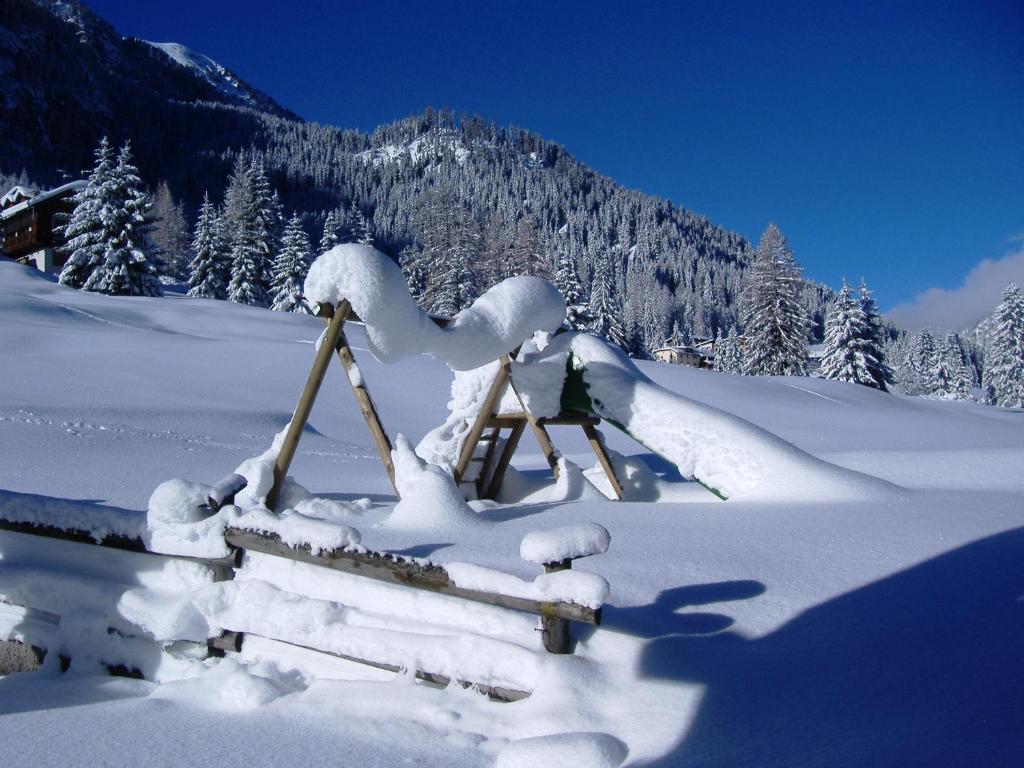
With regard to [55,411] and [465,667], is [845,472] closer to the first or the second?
[465,667]

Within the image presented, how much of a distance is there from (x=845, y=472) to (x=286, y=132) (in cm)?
19847

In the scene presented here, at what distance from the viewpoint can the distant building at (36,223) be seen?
160 ft

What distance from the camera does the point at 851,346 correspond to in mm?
37469

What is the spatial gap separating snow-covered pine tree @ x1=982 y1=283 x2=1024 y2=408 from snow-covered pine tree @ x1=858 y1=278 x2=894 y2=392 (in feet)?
53.6

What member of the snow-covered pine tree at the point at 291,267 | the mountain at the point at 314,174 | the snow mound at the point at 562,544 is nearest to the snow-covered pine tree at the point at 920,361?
the mountain at the point at 314,174

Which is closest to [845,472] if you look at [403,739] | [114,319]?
[403,739]

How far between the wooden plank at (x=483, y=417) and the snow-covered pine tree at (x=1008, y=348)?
172ft

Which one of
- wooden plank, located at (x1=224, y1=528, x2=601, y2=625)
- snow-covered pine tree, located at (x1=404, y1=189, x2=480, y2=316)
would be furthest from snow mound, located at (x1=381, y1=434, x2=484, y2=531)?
snow-covered pine tree, located at (x1=404, y1=189, x2=480, y2=316)

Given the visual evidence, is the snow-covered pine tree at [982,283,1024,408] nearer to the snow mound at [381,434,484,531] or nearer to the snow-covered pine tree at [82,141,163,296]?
the snow-covered pine tree at [82,141,163,296]

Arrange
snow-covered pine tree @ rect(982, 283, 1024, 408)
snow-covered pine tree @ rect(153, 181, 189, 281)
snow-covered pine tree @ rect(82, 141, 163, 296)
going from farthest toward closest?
snow-covered pine tree @ rect(153, 181, 189, 281) → snow-covered pine tree @ rect(982, 283, 1024, 408) → snow-covered pine tree @ rect(82, 141, 163, 296)

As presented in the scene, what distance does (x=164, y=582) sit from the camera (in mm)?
4086

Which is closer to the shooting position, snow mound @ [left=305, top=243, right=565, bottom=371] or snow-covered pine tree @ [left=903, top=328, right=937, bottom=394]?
snow mound @ [left=305, top=243, right=565, bottom=371]

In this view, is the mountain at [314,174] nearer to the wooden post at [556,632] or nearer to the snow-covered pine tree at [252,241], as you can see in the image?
the snow-covered pine tree at [252,241]

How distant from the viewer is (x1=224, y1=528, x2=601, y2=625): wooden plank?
9.44ft
